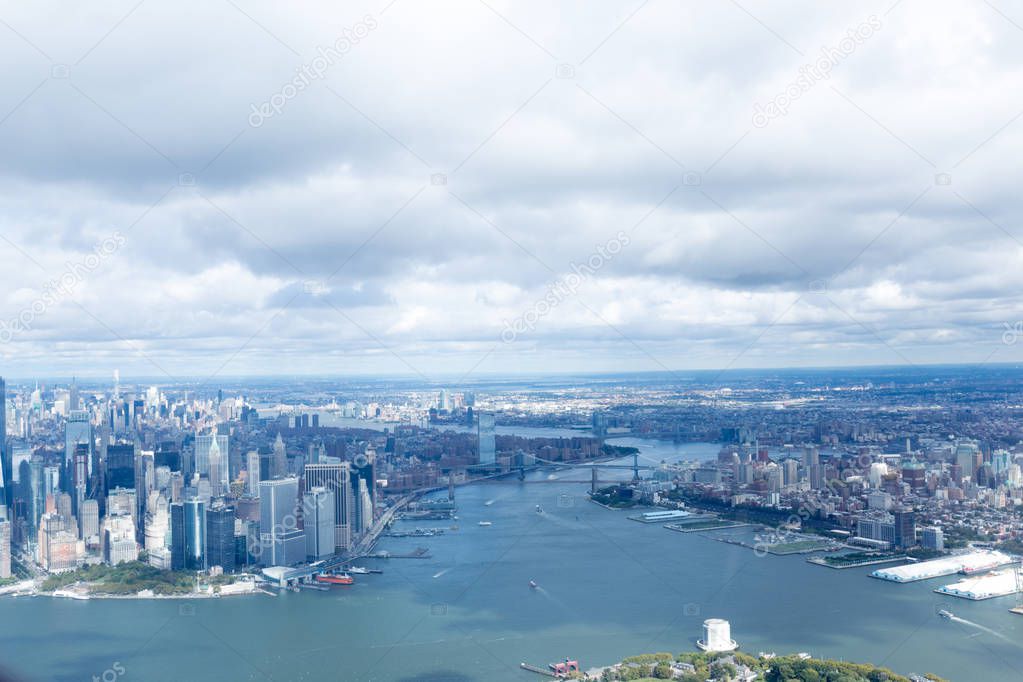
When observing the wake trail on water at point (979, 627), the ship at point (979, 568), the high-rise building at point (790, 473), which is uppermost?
the high-rise building at point (790, 473)

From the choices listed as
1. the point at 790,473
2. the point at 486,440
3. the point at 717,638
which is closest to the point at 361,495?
the point at 486,440

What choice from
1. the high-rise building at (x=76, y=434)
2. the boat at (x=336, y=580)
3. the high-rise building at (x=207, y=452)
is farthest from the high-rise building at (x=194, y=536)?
the high-rise building at (x=76, y=434)

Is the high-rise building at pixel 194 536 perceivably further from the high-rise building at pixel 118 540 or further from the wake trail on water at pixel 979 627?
the wake trail on water at pixel 979 627

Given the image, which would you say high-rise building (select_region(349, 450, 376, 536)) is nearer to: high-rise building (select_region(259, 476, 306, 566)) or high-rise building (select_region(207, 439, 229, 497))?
high-rise building (select_region(259, 476, 306, 566))

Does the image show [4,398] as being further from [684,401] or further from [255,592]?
[684,401]

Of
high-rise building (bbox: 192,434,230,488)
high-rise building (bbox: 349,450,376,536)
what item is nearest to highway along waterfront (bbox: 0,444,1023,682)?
high-rise building (bbox: 349,450,376,536)

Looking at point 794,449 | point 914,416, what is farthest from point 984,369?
point 794,449
